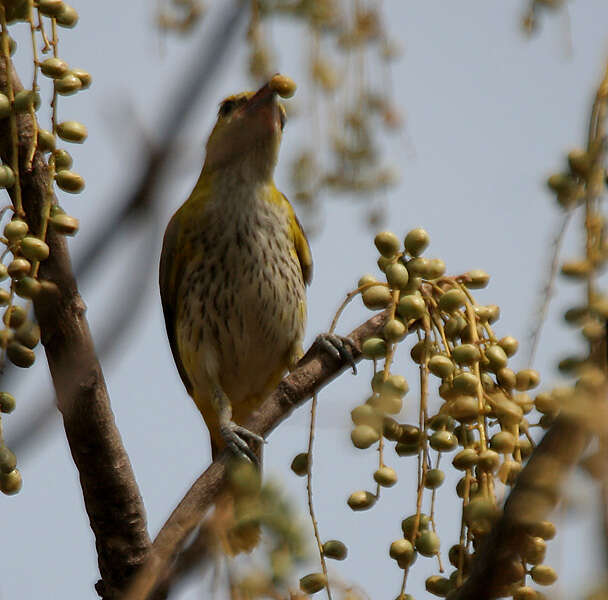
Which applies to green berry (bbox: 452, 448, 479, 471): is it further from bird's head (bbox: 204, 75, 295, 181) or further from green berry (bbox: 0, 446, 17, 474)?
bird's head (bbox: 204, 75, 295, 181)

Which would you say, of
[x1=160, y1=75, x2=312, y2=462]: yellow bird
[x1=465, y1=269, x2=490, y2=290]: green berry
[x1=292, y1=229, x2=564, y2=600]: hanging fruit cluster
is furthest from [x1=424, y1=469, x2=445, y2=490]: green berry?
[x1=160, y1=75, x2=312, y2=462]: yellow bird

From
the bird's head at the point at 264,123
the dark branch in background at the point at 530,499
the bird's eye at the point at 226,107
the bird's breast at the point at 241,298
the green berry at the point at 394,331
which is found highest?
the bird's eye at the point at 226,107

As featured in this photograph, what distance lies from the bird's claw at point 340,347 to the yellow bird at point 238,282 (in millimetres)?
1225

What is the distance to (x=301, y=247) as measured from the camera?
3.91 metres

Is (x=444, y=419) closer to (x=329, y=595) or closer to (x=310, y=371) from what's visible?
(x=329, y=595)

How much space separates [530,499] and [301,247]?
2915 mm

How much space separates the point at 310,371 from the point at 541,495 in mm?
1464

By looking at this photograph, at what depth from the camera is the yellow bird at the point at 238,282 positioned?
3.67 meters

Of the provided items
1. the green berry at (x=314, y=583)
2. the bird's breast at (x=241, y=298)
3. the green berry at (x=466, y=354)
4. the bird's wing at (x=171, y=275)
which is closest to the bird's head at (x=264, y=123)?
the bird's breast at (x=241, y=298)

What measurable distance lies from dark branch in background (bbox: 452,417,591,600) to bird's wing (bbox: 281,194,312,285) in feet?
9.23

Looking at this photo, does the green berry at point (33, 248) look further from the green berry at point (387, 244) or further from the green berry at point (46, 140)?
the green berry at point (387, 244)

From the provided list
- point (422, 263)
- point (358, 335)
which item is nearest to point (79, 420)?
point (358, 335)

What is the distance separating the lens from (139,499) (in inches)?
96.7

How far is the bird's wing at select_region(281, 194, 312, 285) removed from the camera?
12.7 feet
